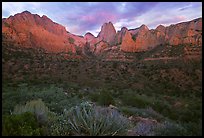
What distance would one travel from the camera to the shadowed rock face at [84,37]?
63.5 m

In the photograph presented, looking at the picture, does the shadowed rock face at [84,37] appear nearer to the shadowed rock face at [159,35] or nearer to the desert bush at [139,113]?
the shadowed rock face at [159,35]

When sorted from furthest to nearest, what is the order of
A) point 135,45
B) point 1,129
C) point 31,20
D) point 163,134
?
point 135,45 → point 31,20 → point 163,134 → point 1,129

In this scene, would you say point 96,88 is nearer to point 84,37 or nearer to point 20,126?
point 20,126

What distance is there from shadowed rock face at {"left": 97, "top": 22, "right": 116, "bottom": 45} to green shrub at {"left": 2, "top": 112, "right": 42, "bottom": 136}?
112007 mm

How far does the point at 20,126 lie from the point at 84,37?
114453 millimetres

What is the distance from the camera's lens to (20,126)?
15.2ft

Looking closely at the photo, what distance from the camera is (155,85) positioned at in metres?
31.2

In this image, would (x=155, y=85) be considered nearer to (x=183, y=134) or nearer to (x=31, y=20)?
(x=183, y=134)

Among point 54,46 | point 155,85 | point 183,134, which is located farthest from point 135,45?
point 183,134

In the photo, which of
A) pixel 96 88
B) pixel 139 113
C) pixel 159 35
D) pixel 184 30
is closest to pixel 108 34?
pixel 159 35

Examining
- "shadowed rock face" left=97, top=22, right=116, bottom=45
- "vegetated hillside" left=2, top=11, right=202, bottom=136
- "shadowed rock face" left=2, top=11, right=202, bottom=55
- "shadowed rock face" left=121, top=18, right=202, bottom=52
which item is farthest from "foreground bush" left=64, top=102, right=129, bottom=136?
"shadowed rock face" left=97, top=22, right=116, bottom=45

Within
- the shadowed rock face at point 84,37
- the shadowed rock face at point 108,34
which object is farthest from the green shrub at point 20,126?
the shadowed rock face at point 108,34

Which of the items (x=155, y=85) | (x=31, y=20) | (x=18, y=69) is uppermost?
(x=31, y=20)

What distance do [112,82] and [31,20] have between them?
54.0 metres
